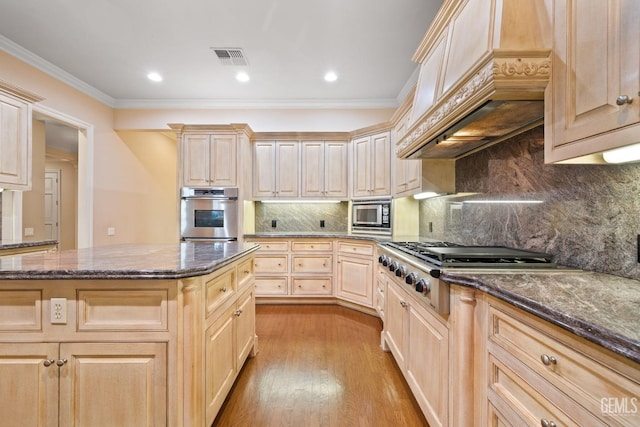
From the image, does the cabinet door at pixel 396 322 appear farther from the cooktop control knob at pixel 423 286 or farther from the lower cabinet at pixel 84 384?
the lower cabinet at pixel 84 384

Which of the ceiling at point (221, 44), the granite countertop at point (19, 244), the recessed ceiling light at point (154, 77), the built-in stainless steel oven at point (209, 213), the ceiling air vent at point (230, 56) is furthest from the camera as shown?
the built-in stainless steel oven at point (209, 213)

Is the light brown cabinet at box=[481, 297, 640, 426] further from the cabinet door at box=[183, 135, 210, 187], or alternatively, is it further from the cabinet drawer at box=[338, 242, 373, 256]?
the cabinet door at box=[183, 135, 210, 187]

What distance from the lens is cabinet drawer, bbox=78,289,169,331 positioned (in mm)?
1267

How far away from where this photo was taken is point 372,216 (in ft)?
12.3

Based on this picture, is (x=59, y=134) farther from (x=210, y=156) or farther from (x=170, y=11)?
(x=170, y=11)

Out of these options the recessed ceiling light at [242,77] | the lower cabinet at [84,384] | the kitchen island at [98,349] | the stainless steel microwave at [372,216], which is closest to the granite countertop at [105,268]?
the kitchen island at [98,349]

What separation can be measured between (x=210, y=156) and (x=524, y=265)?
377cm

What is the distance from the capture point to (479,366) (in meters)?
1.18

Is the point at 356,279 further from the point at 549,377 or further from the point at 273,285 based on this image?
the point at 549,377

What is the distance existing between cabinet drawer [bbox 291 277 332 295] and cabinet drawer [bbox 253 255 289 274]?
0.23m

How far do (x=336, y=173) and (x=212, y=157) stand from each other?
1778mm

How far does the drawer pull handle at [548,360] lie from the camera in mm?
819

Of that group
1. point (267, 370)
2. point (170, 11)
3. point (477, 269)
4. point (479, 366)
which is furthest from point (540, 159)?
point (170, 11)

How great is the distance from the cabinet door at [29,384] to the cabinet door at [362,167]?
3290 millimetres
